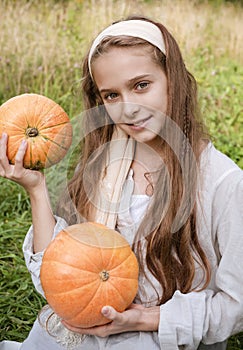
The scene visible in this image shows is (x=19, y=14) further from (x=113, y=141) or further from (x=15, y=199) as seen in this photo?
(x=113, y=141)

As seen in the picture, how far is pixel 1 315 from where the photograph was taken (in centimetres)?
298

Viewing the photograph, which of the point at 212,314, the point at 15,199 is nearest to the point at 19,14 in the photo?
the point at 15,199

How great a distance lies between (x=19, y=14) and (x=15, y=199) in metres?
2.13

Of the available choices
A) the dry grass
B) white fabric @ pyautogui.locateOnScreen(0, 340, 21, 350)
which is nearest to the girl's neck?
white fabric @ pyautogui.locateOnScreen(0, 340, 21, 350)

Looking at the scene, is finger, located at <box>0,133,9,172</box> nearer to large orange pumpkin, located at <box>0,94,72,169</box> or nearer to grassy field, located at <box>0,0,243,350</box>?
large orange pumpkin, located at <box>0,94,72,169</box>

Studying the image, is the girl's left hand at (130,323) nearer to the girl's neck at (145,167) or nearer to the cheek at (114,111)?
the girl's neck at (145,167)

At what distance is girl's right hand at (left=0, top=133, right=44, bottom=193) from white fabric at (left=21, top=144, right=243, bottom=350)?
1.79 feet

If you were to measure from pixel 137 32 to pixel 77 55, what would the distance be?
335 cm

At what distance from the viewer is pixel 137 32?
201 cm

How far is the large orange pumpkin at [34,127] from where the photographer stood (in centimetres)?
200

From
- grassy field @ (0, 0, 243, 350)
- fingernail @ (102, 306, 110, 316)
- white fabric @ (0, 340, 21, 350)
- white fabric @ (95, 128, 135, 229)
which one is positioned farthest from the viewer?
grassy field @ (0, 0, 243, 350)

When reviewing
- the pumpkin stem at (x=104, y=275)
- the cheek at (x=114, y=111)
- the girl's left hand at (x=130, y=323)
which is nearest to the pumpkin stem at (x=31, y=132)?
the cheek at (x=114, y=111)

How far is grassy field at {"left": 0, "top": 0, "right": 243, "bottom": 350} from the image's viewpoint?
14.6ft

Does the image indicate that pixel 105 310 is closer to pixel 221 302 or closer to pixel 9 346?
pixel 221 302
